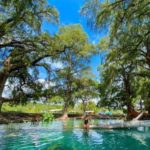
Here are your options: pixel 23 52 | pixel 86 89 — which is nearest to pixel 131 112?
pixel 86 89

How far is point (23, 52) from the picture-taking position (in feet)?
90.2

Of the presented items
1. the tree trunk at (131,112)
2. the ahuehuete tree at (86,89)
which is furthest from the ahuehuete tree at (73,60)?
the tree trunk at (131,112)

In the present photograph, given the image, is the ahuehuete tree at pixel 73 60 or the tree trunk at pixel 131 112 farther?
the ahuehuete tree at pixel 73 60

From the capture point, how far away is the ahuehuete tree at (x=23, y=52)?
797 inches

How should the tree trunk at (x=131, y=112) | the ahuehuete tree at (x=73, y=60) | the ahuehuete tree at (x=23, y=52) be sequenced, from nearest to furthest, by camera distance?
the ahuehuete tree at (x=23, y=52) → the tree trunk at (x=131, y=112) → the ahuehuete tree at (x=73, y=60)

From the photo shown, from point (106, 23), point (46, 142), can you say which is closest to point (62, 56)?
point (46, 142)

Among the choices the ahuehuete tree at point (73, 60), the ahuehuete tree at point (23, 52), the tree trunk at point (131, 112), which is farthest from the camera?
the ahuehuete tree at point (73, 60)

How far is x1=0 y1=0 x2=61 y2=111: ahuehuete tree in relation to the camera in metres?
20.2

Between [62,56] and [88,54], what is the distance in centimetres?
1390

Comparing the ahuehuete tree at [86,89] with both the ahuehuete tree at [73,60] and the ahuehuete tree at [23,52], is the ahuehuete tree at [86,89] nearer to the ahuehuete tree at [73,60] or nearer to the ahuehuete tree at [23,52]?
the ahuehuete tree at [73,60]

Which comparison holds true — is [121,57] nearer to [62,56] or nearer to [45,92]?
[62,56]

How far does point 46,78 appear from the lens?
114ft

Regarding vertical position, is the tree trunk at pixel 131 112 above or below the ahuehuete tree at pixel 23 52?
below

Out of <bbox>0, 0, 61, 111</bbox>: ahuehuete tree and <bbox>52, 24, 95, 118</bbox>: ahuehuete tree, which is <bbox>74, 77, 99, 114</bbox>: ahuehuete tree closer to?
<bbox>52, 24, 95, 118</bbox>: ahuehuete tree
